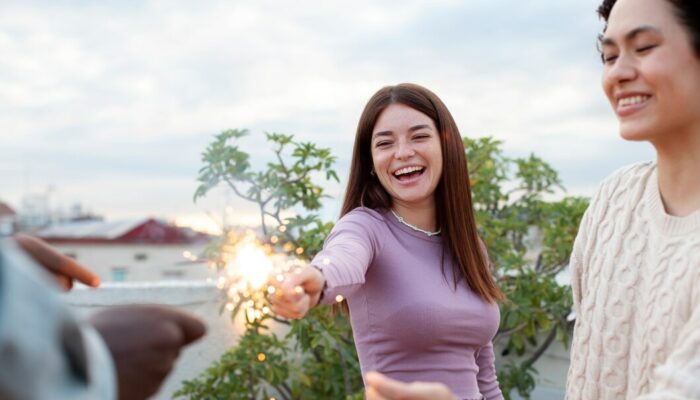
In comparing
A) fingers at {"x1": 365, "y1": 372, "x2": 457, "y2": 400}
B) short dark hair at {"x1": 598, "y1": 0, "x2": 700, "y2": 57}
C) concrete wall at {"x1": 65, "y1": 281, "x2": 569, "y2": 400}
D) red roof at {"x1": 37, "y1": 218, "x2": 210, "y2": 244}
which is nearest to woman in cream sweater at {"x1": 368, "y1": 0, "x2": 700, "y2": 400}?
short dark hair at {"x1": 598, "y1": 0, "x2": 700, "y2": 57}

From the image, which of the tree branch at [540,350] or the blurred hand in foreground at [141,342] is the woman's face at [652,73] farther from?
the tree branch at [540,350]

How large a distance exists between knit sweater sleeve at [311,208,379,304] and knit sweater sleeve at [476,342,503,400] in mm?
435

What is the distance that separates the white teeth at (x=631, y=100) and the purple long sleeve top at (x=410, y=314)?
75cm

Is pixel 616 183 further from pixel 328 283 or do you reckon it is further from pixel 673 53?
pixel 328 283

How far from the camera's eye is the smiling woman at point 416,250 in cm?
189

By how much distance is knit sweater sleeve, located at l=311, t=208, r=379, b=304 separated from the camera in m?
1.45

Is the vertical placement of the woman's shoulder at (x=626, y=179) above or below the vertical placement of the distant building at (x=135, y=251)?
above

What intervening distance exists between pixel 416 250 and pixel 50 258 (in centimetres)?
139

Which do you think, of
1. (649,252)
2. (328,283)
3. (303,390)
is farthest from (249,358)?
(649,252)

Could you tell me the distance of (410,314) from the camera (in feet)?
6.17

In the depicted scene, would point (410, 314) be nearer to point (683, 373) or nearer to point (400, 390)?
point (683, 373)

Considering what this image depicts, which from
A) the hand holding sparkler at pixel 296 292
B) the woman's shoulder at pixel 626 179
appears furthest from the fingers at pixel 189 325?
the woman's shoulder at pixel 626 179

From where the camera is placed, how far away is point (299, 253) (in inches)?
142

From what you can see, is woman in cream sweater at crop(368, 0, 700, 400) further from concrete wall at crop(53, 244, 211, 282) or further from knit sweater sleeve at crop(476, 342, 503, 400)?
concrete wall at crop(53, 244, 211, 282)
